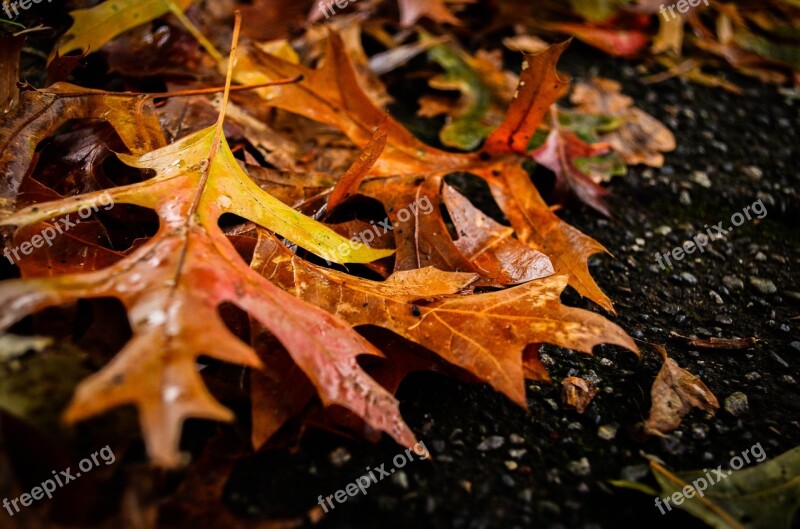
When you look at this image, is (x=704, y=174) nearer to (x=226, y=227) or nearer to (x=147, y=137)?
(x=226, y=227)

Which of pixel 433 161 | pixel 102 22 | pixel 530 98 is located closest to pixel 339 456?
pixel 433 161

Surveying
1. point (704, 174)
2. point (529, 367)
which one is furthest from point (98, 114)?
point (704, 174)

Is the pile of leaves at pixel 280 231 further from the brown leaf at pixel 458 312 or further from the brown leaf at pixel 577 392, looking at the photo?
the brown leaf at pixel 577 392

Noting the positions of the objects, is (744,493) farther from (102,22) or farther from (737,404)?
(102,22)

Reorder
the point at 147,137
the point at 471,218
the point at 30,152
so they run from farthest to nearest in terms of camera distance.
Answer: the point at 471,218 → the point at 147,137 → the point at 30,152

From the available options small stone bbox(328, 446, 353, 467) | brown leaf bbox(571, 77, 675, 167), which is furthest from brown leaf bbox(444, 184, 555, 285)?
brown leaf bbox(571, 77, 675, 167)

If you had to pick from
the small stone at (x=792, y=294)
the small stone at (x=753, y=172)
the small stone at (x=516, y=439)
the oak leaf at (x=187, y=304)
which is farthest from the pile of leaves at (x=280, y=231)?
the small stone at (x=792, y=294)
